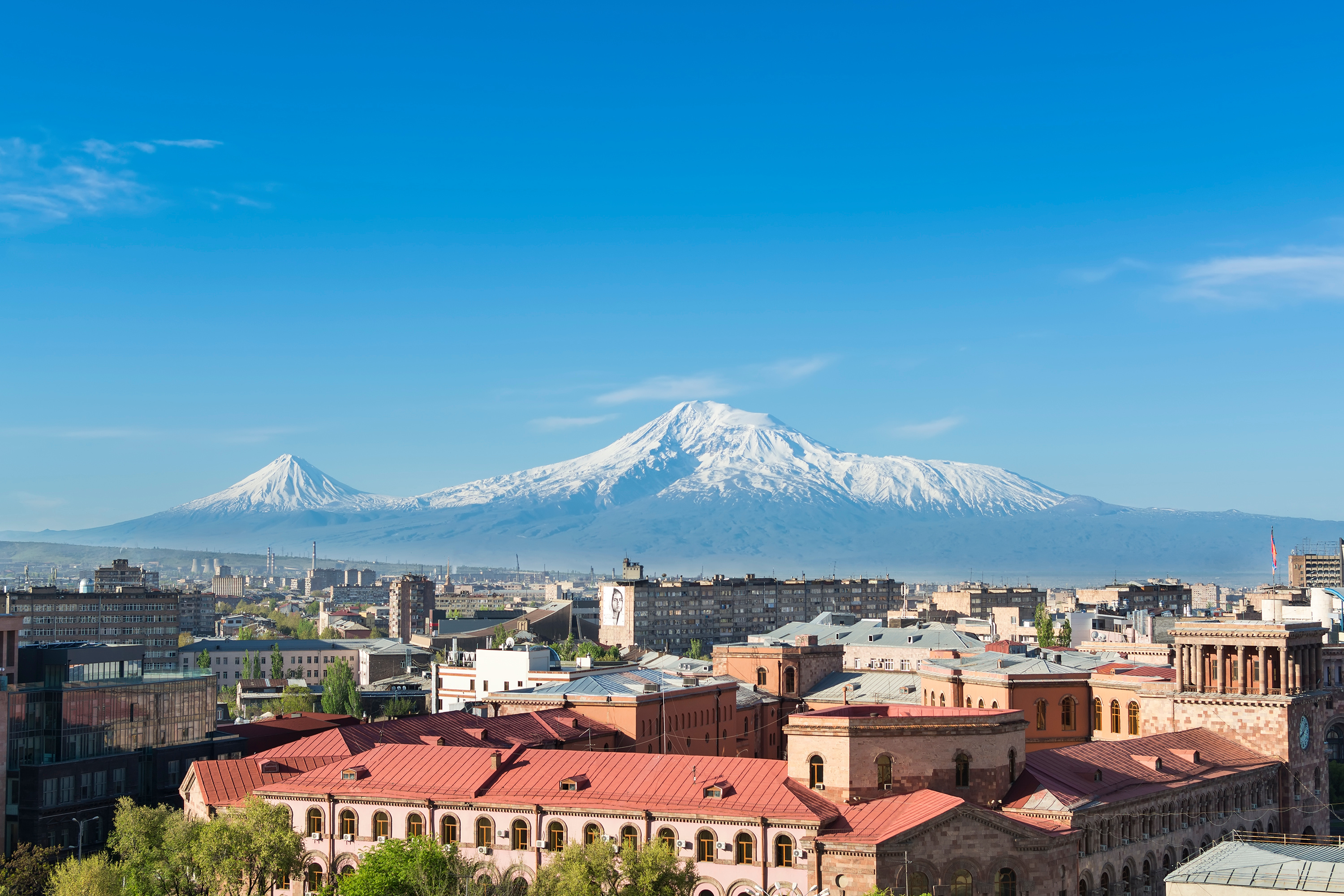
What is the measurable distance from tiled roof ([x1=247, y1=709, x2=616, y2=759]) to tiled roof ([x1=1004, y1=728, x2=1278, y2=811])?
92.5ft

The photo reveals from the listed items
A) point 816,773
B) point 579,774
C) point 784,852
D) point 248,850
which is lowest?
point 248,850

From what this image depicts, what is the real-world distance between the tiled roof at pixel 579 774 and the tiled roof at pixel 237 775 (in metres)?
1.63

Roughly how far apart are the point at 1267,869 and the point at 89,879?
47.7 metres

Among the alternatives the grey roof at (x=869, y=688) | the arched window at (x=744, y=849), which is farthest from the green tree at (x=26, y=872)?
the grey roof at (x=869, y=688)

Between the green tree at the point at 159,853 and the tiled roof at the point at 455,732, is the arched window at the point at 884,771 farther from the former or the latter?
the green tree at the point at 159,853

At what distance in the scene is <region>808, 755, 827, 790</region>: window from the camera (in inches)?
2547

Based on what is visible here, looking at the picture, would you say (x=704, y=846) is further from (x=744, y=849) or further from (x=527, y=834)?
(x=527, y=834)

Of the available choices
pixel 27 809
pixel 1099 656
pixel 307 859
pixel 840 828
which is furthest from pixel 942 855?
pixel 1099 656

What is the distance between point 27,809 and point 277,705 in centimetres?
9107

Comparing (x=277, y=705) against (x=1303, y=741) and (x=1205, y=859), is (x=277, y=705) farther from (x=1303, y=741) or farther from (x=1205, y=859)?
(x=1205, y=859)

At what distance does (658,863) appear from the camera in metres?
60.2

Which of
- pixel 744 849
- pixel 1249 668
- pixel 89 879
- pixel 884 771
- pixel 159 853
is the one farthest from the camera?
pixel 1249 668

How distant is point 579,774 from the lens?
68.8 m

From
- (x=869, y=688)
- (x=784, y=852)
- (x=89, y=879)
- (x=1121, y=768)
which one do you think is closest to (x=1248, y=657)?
(x=1121, y=768)
